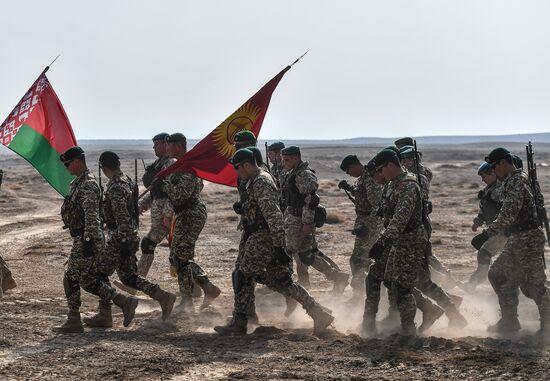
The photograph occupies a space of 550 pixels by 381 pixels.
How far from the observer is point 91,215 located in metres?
9.77

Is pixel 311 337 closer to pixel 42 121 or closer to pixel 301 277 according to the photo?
pixel 301 277

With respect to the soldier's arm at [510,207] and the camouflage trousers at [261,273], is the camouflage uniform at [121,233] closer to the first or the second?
the camouflage trousers at [261,273]

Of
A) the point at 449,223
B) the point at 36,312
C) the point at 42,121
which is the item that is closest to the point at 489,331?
the point at 36,312

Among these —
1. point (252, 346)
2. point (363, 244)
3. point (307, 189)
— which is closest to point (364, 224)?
point (363, 244)

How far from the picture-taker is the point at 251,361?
8836 millimetres

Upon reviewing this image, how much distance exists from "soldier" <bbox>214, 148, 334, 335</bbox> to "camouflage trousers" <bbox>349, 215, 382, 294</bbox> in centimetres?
259

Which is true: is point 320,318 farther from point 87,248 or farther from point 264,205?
point 87,248

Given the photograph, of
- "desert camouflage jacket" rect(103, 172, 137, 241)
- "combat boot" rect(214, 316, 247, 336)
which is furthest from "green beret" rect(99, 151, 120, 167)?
"combat boot" rect(214, 316, 247, 336)

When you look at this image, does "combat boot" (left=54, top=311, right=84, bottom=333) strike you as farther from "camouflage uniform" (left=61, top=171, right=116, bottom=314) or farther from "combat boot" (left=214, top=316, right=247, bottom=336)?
"combat boot" (left=214, top=316, right=247, bottom=336)

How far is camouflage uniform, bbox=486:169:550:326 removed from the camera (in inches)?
382

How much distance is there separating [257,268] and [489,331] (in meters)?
2.69

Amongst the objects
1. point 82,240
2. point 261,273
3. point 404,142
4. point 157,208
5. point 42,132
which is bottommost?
point 261,273

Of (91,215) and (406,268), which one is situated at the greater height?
(91,215)

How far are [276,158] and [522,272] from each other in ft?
15.4
